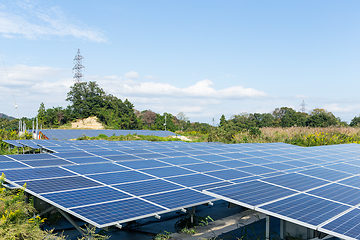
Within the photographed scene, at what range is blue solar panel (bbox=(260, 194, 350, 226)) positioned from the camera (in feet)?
17.7

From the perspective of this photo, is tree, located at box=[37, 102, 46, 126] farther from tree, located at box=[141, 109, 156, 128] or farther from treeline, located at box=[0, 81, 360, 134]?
tree, located at box=[141, 109, 156, 128]

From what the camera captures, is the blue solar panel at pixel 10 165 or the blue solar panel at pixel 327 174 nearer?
the blue solar panel at pixel 327 174

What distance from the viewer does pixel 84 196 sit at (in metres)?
7.09

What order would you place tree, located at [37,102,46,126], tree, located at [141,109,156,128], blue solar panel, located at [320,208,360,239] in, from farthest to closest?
tree, located at [141,109,156,128], tree, located at [37,102,46,126], blue solar panel, located at [320,208,360,239]

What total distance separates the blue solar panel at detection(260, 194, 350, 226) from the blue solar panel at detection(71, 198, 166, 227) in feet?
8.81

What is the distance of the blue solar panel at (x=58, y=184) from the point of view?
7.57 metres

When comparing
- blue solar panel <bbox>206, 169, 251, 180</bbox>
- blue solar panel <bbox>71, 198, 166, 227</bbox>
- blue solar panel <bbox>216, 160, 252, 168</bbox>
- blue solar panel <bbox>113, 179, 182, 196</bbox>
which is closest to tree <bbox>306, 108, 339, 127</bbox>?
blue solar panel <bbox>216, 160, 252, 168</bbox>

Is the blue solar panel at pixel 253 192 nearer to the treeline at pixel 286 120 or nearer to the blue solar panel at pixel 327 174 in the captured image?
the blue solar panel at pixel 327 174

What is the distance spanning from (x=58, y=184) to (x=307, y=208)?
687 cm

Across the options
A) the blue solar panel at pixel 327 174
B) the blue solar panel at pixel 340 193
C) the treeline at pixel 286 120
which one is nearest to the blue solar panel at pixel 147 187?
the blue solar panel at pixel 340 193

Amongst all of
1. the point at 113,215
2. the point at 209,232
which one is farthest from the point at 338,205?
the point at 113,215

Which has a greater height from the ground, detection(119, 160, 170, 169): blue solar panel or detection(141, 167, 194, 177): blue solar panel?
detection(119, 160, 170, 169): blue solar panel

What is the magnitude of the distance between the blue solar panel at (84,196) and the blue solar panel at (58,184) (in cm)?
45

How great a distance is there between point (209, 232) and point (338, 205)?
4.42 m
